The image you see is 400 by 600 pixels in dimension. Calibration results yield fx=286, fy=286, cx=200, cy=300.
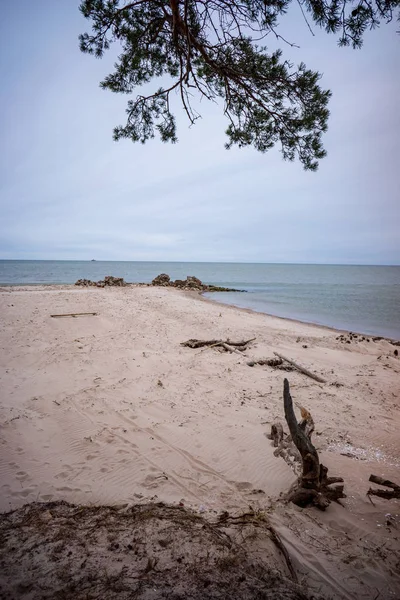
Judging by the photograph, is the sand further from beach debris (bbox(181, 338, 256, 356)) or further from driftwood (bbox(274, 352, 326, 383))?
beach debris (bbox(181, 338, 256, 356))

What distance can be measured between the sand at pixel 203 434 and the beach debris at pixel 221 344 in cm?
30

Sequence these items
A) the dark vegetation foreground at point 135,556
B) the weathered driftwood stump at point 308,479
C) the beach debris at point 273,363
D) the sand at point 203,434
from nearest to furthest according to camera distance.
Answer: the dark vegetation foreground at point 135,556, the sand at point 203,434, the weathered driftwood stump at point 308,479, the beach debris at point 273,363

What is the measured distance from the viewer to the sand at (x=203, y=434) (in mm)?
2615

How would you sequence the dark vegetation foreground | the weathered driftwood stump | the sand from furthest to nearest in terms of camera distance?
1. the weathered driftwood stump
2. the sand
3. the dark vegetation foreground

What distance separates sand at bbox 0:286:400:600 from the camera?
2.62m

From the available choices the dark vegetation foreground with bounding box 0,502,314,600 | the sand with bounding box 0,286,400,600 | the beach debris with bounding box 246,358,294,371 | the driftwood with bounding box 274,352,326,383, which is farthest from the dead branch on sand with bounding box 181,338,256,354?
the dark vegetation foreground with bounding box 0,502,314,600

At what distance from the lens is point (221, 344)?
28.6 ft

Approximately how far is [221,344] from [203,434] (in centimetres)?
444

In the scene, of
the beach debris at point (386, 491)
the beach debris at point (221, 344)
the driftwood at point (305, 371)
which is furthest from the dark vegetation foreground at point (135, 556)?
the beach debris at point (221, 344)

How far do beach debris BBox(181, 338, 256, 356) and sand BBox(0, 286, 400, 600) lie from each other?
0.30 m

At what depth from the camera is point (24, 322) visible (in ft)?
34.1

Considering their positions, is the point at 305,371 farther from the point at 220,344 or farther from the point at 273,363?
the point at 220,344

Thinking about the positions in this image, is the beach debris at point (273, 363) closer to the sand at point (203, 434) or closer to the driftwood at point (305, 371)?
the driftwood at point (305, 371)

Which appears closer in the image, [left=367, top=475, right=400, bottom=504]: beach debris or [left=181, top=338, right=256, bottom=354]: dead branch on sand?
[left=367, top=475, right=400, bottom=504]: beach debris
